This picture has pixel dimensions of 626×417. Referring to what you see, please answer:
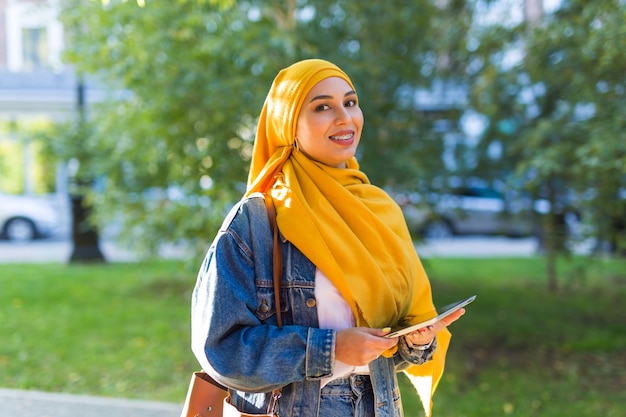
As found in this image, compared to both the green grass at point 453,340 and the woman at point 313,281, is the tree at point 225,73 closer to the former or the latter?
the green grass at point 453,340

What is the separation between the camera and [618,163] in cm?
548

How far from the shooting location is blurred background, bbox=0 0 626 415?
6.27 m

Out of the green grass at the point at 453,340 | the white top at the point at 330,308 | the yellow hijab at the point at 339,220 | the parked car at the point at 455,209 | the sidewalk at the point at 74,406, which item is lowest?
the green grass at the point at 453,340

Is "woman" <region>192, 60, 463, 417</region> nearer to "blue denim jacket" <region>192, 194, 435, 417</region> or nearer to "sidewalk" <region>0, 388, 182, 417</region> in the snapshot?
"blue denim jacket" <region>192, 194, 435, 417</region>

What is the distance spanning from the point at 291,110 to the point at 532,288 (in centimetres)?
883

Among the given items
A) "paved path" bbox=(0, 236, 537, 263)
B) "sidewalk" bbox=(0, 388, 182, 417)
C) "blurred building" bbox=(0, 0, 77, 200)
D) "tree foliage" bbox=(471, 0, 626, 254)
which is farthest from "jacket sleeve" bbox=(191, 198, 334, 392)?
"blurred building" bbox=(0, 0, 77, 200)

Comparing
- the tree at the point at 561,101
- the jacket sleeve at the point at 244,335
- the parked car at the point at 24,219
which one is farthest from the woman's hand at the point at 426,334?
the parked car at the point at 24,219

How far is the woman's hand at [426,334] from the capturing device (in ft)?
6.25

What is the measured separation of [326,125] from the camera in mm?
2037

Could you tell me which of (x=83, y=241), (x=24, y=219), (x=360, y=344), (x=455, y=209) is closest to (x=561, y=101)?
(x=455, y=209)

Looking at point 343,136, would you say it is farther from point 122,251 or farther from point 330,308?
point 122,251

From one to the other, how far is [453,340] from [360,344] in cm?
572

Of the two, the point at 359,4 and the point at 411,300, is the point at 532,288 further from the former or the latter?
the point at 411,300

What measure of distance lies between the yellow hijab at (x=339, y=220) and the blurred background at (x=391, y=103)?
351 centimetres
